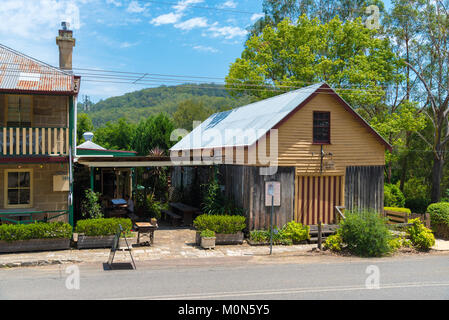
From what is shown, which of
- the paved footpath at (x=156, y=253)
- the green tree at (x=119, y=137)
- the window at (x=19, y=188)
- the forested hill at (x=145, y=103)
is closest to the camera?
the paved footpath at (x=156, y=253)

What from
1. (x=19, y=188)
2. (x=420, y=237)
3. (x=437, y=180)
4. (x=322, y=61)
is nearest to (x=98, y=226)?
(x=19, y=188)

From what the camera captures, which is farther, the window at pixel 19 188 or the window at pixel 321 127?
the window at pixel 321 127

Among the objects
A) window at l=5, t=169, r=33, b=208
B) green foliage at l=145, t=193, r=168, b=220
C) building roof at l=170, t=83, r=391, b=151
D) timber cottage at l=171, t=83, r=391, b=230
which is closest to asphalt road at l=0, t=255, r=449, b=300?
timber cottage at l=171, t=83, r=391, b=230

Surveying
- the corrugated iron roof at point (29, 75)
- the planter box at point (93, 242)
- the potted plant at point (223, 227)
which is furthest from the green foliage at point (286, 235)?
the corrugated iron roof at point (29, 75)

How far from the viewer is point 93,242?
1298cm

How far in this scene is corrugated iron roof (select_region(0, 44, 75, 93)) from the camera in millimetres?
13602

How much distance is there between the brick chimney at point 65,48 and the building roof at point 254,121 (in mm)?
7632

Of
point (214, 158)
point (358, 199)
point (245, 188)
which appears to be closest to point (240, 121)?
point (214, 158)

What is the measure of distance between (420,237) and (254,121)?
824 centimetres

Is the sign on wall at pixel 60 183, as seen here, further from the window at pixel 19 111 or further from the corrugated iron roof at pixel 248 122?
the corrugated iron roof at pixel 248 122

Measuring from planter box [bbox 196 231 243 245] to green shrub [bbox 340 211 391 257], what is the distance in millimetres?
3876

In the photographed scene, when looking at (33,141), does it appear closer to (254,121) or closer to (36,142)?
(36,142)

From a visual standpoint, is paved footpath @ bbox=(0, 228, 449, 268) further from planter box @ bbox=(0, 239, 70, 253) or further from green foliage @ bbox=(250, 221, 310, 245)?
green foliage @ bbox=(250, 221, 310, 245)

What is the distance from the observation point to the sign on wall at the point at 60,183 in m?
14.0
